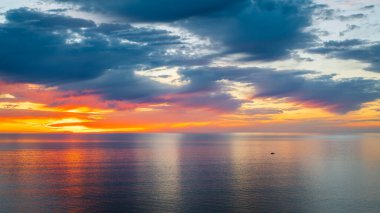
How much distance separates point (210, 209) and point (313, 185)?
1691 inches

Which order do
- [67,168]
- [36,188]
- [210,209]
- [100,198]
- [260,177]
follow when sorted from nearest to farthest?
[210,209] → [100,198] → [36,188] → [260,177] → [67,168]

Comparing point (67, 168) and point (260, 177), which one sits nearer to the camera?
point (260, 177)

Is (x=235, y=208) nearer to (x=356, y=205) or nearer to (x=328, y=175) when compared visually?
(x=356, y=205)

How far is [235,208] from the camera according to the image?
8025 cm

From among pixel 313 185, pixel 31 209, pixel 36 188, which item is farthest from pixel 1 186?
pixel 313 185

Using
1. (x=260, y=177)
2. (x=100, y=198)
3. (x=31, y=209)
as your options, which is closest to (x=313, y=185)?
(x=260, y=177)

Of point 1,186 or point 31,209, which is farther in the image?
point 1,186

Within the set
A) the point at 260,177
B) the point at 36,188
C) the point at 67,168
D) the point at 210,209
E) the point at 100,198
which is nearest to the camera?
the point at 210,209

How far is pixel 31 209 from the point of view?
266 ft

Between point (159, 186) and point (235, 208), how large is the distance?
3155 centimetres

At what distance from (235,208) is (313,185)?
3892 centimetres

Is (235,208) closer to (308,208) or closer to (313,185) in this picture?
(308,208)

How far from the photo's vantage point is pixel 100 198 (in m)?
90.6

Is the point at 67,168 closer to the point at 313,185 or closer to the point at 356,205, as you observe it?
the point at 313,185
